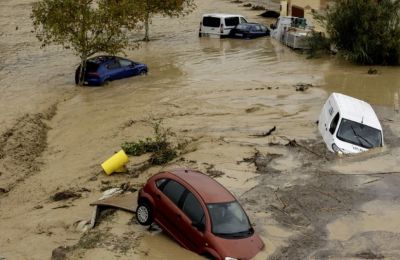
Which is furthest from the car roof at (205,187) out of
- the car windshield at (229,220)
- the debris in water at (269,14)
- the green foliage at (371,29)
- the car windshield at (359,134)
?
the debris in water at (269,14)

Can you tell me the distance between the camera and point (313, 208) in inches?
522

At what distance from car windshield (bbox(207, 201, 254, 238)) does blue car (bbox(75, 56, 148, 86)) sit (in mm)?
15949

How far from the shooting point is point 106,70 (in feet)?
87.9

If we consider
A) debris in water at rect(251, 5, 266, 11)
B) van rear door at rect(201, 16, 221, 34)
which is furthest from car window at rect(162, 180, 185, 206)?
debris in water at rect(251, 5, 266, 11)

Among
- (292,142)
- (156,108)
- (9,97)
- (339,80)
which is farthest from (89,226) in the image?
(339,80)

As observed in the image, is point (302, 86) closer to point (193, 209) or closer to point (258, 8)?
point (193, 209)

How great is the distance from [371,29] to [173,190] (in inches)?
846

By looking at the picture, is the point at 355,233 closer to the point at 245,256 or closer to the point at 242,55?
the point at 245,256

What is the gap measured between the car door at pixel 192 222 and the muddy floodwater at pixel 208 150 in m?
0.23

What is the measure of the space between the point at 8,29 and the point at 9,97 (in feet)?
66.9

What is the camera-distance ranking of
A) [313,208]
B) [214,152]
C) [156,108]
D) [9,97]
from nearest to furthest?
1. [313,208]
2. [214,152]
3. [156,108]
4. [9,97]

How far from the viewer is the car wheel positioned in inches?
471

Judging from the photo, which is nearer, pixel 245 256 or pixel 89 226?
pixel 245 256

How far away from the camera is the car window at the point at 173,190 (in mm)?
11591
